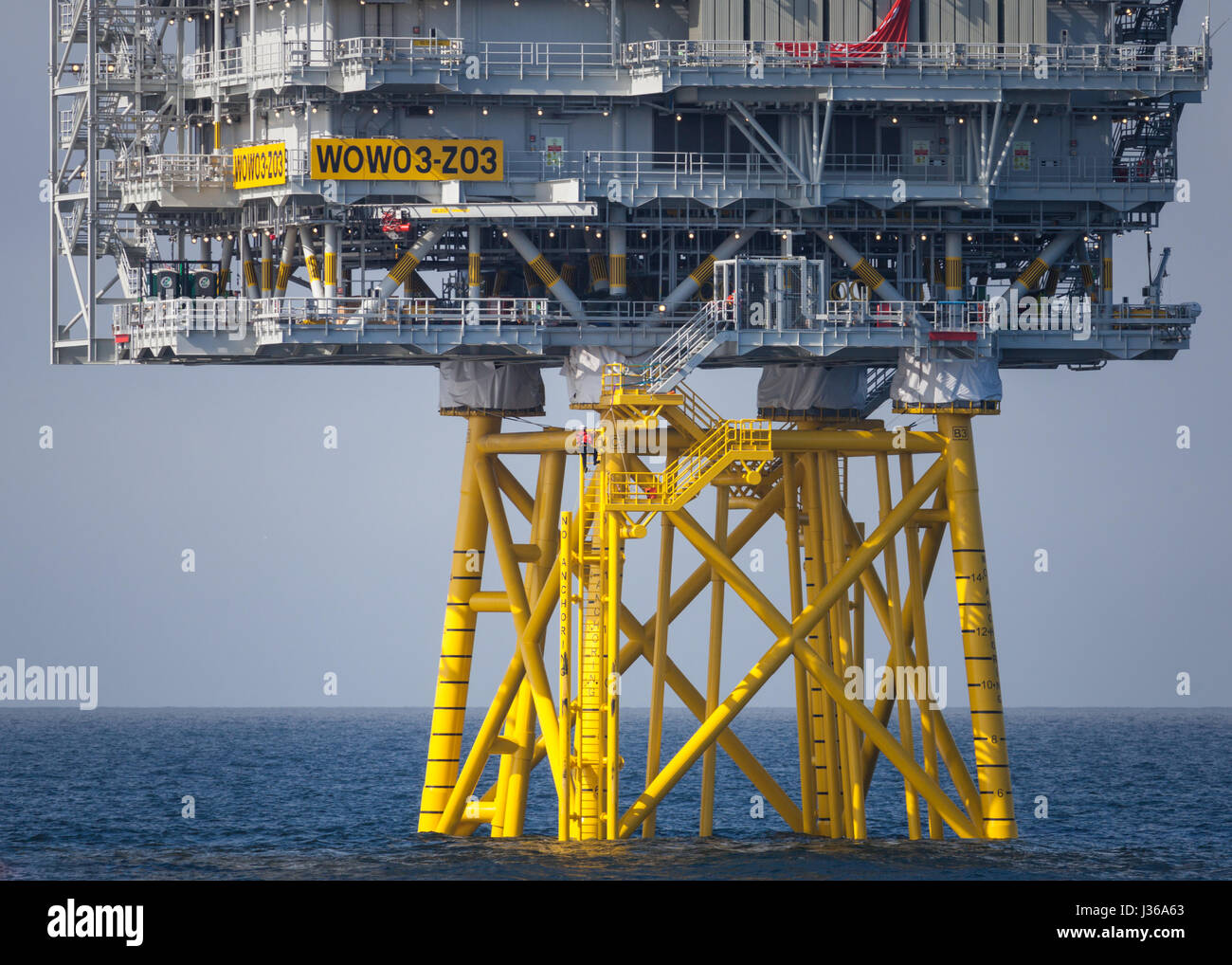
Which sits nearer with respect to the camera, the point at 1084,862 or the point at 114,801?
the point at 1084,862

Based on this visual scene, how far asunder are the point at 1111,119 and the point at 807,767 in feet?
65.1

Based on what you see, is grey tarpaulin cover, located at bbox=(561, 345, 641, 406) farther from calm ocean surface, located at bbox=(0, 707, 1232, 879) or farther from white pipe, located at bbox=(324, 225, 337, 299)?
calm ocean surface, located at bbox=(0, 707, 1232, 879)

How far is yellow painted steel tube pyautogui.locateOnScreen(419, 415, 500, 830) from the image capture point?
66.3 metres

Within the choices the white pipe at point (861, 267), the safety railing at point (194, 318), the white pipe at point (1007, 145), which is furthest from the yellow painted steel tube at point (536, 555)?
the white pipe at point (1007, 145)

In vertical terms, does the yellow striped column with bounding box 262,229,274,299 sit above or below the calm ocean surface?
above

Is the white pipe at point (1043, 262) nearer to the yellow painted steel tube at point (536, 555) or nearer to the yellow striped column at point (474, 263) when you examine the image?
the yellow painted steel tube at point (536, 555)

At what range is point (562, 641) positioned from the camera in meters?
62.4

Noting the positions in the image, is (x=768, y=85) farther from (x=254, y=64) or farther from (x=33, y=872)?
(x=33, y=872)

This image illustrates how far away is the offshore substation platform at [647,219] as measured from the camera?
197 feet

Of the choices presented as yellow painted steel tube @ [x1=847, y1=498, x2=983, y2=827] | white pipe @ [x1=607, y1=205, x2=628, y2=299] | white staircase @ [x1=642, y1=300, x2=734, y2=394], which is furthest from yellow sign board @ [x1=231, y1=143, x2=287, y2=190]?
yellow painted steel tube @ [x1=847, y1=498, x2=983, y2=827]

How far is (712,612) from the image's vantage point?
229 feet

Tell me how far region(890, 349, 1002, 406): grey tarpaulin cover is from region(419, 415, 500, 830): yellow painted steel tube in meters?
11.7
